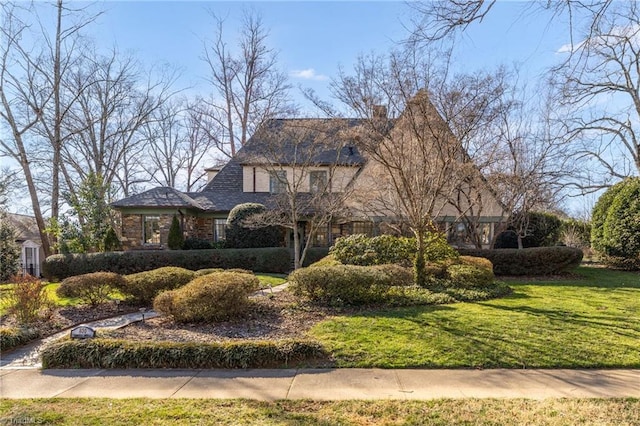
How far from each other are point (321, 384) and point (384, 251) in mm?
7333

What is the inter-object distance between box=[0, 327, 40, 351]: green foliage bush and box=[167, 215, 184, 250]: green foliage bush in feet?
33.6

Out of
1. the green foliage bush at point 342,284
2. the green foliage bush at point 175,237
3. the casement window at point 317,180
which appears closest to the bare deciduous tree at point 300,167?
the casement window at point 317,180

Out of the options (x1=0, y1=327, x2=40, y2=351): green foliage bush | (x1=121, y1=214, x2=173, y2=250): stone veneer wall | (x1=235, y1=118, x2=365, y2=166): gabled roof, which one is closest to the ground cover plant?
(x1=0, y1=327, x2=40, y2=351): green foliage bush

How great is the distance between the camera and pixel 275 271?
1576 centimetres

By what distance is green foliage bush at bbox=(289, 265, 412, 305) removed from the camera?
845 centimetres

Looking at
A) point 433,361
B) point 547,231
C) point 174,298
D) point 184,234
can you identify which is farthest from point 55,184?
point 547,231

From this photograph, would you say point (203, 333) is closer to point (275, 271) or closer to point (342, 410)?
point (342, 410)

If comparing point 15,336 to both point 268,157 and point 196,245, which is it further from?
point 268,157

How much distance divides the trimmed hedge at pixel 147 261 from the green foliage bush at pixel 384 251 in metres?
4.40

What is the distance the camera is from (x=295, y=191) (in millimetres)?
14367

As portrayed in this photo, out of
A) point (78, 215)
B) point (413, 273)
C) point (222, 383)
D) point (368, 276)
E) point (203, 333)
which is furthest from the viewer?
point (78, 215)

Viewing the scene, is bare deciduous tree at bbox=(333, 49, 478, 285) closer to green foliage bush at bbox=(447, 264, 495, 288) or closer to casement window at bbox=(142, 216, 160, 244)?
green foliage bush at bbox=(447, 264, 495, 288)

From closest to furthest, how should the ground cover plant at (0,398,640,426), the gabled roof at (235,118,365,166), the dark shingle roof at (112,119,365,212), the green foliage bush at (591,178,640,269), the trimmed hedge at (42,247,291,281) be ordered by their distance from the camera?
the ground cover plant at (0,398,640,426) → the gabled roof at (235,118,365,166) → the dark shingle roof at (112,119,365,212) → the trimmed hedge at (42,247,291,281) → the green foliage bush at (591,178,640,269)

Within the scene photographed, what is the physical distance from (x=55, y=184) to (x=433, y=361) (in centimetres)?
2173
